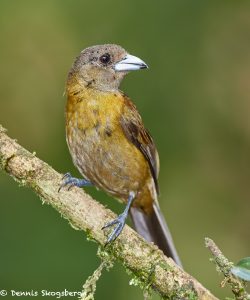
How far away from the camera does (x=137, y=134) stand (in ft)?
17.9

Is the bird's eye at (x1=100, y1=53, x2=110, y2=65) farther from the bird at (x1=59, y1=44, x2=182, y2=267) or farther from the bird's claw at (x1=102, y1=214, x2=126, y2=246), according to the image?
the bird's claw at (x1=102, y1=214, x2=126, y2=246)

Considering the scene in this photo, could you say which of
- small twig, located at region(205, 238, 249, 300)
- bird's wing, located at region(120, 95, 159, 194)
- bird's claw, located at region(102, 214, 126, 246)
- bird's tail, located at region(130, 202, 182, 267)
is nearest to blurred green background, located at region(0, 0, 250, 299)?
bird's tail, located at region(130, 202, 182, 267)

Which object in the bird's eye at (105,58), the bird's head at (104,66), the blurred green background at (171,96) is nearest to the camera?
the bird's head at (104,66)

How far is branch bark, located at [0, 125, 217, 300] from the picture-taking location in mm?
4418

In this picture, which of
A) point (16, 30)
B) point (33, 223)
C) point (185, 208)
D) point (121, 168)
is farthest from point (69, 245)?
point (16, 30)

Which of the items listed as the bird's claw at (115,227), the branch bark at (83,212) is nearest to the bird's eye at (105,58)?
the branch bark at (83,212)

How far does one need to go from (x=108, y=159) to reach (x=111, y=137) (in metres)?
0.16

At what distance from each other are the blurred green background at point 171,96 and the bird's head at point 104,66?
6.26 ft

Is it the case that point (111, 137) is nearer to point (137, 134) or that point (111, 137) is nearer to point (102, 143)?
point (102, 143)

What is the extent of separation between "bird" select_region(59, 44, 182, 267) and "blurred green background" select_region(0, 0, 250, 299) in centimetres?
174

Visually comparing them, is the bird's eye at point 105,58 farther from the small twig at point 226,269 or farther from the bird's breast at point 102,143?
the small twig at point 226,269

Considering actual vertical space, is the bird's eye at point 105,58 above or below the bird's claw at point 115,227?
above

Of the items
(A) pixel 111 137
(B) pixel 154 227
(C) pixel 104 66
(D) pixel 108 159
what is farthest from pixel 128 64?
(B) pixel 154 227

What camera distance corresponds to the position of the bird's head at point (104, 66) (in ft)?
18.0
